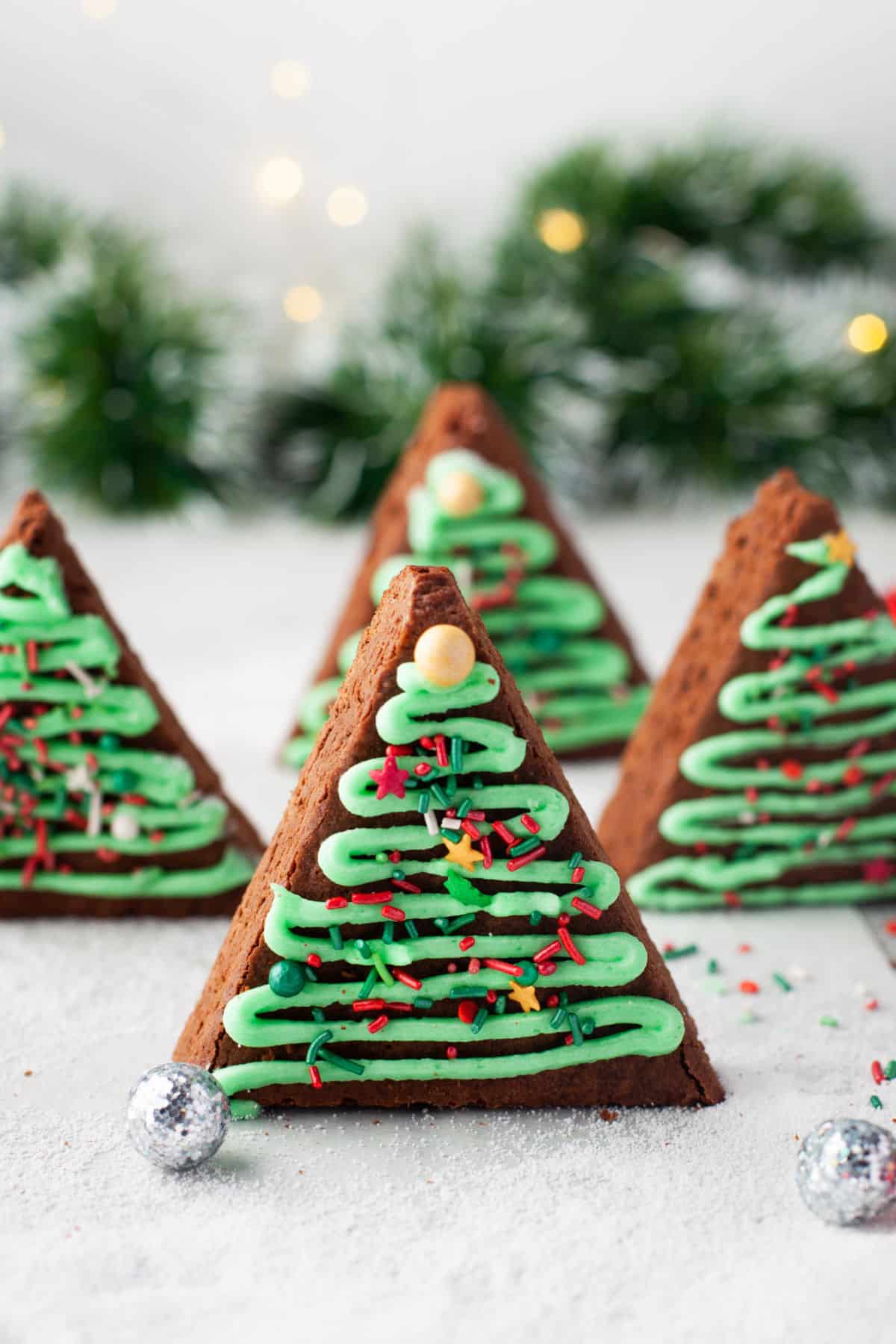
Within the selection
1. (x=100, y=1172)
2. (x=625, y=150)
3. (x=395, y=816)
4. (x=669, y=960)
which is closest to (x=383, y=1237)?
(x=100, y=1172)

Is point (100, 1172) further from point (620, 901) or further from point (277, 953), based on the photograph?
point (620, 901)

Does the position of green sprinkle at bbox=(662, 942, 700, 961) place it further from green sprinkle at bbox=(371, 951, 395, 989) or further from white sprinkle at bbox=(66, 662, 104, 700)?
white sprinkle at bbox=(66, 662, 104, 700)

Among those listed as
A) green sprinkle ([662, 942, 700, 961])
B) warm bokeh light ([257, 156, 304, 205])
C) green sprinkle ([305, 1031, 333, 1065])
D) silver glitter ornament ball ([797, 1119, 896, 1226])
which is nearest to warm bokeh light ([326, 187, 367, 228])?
warm bokeh light ([257, 156, 304, 205])

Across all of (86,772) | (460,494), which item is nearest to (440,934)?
(86,772)

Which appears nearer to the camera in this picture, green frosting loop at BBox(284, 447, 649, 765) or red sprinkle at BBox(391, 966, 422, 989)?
red sprinkle at BBox(391, 966, 422, 989)

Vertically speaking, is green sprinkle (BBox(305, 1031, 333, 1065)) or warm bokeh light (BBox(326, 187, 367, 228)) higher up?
warm bokeh light (BBox(326, 187, 367, 228))

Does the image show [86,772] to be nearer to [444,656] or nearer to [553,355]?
[444,656]

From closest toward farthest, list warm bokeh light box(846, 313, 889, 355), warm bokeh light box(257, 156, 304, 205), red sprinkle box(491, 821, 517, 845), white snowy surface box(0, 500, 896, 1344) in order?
white snowy surface box(0, 500, 896, 1344)
red sprinkle box(491, 821, 517, 845)
warm bokeh light box(846, 313, 889, 355)
warm bokeh light box(257, 156, 304, 205)
